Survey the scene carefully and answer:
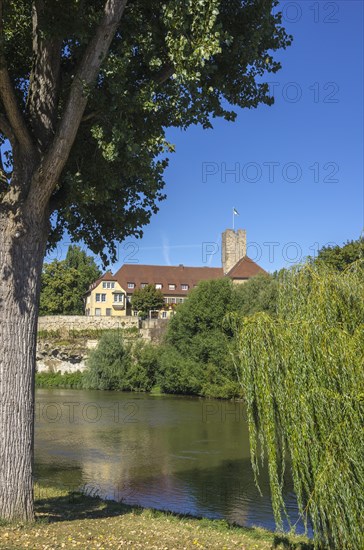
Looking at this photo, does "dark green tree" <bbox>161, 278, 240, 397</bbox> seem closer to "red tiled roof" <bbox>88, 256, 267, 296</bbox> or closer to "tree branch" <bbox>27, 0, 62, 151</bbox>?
"red tiled roof" <bbox>88, 256, 267, 296</bbox>

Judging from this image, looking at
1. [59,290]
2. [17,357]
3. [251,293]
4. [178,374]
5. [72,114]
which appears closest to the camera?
[17,357]

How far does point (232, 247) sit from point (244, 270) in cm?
631

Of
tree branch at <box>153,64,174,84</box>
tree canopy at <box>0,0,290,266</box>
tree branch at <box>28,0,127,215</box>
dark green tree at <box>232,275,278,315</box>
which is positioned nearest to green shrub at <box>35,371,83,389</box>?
dark green tree at <box>232,275,278,315</box>

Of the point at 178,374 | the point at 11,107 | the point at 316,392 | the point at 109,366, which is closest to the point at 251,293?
the point at 178,374

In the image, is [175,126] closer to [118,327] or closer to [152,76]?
[152,76]

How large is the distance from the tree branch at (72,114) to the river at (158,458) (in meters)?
7.84

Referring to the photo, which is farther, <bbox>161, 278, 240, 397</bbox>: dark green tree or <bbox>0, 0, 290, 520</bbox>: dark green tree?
<bbox>161, 278, 240, 397</bbox>: dark green tree

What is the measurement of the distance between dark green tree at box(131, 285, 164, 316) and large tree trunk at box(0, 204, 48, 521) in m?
57.4

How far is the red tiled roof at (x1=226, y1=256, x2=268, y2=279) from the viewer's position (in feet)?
225

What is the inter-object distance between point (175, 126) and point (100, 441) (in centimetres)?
1582

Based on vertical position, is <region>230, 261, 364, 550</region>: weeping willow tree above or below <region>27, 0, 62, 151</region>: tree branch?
below

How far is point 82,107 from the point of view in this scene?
8297 mm

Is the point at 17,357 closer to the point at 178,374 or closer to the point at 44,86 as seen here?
the point at 44,86

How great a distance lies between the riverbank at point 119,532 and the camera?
24.1 ft
